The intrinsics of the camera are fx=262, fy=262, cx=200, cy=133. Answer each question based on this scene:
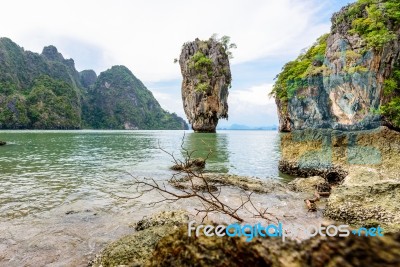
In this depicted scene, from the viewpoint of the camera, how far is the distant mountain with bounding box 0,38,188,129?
102 m

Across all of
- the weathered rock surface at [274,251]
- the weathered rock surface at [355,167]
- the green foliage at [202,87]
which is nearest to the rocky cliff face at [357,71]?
the weathered rock surface at [355,167]

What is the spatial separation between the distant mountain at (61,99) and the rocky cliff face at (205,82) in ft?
217

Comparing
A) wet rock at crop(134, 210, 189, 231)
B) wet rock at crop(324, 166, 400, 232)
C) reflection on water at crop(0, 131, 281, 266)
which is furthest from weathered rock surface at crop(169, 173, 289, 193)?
wet rock at crop(134, 210, 189, 231)

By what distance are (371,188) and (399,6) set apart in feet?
60.3

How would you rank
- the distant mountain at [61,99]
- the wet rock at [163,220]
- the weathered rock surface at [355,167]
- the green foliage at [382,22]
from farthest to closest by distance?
the distant mountain at [61,99] → the green foliage at [382,22] → the weathered rock surface at [355,167] → the wet rock at [163,220]

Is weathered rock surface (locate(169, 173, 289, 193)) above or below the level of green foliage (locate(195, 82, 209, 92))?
below

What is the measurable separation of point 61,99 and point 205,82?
263 ft

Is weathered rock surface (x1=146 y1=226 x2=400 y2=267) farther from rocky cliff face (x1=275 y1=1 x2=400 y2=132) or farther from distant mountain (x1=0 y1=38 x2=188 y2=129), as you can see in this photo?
distant mountain (x1=0 y1=38 x2=188 y2=129)

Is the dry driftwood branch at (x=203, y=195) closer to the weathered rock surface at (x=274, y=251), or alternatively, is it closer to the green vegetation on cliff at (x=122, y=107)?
the weathered rock surface at (x=274, y=251)

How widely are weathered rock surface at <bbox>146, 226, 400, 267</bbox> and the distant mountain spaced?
11202 centimetres

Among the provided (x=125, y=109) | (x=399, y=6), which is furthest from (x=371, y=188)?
(x=125, y=109)

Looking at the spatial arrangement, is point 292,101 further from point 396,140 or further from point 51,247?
point 51,247

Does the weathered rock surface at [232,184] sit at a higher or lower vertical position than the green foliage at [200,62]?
lower

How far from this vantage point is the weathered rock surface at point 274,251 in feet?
4.37
